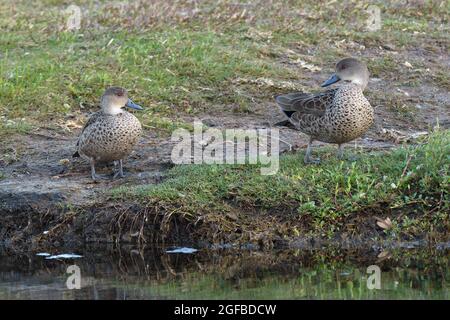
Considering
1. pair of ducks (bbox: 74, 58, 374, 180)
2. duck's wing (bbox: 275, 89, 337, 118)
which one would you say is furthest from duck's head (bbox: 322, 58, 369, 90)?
duck's wing (bbox: 275, 89, 337, 118)

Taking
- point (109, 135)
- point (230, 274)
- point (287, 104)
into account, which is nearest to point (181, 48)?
point (287, 104)

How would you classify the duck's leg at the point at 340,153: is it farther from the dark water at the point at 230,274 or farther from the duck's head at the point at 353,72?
the dark water at the point at 230,274

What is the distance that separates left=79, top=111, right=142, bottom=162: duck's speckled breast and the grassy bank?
0.55m

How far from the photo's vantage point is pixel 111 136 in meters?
9.85

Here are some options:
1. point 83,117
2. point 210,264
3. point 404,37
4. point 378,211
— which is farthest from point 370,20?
point 210,264

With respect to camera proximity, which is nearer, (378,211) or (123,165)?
(378,211)

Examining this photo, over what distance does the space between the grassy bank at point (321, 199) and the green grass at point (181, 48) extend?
229 cm

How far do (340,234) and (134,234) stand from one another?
5.65 ft

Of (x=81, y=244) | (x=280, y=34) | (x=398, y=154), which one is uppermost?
(x=280, y=34)

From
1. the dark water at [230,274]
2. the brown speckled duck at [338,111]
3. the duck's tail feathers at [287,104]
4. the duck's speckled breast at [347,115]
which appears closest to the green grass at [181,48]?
the duck's tail feathers at [287,104]

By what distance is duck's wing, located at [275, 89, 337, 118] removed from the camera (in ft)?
31.8

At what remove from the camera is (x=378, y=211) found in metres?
9.24

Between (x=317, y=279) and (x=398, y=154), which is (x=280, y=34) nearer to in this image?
(x=398, y=154)

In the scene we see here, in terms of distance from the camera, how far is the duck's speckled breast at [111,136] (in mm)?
9867
